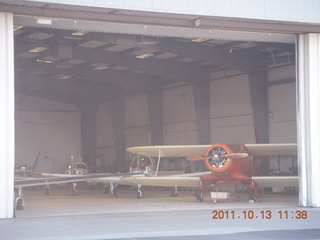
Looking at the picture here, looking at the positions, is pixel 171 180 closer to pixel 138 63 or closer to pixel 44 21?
pixel 44 21

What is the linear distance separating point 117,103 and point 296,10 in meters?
21.7

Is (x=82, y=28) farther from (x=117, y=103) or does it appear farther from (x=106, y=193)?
(x=117, y=103)

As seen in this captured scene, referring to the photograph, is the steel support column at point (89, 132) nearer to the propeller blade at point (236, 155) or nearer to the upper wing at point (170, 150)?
the upper wing at point (170, 150)

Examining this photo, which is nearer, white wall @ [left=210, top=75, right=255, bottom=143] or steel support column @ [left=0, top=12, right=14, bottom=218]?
steel support column @ [left=0, top=12, right=14, bottom=218]

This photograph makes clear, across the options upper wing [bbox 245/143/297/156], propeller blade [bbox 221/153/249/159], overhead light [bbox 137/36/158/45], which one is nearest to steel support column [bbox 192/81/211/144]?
overhead light [bbox 137/36/158/45]

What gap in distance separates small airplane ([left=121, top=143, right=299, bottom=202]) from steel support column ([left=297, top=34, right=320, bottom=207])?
2.26 metres

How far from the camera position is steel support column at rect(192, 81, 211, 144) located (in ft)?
89.6

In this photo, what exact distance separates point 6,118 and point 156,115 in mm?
19686

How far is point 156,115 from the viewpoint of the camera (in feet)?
101

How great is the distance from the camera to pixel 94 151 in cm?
3719

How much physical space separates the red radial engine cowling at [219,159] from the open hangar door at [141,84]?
3.34 meters

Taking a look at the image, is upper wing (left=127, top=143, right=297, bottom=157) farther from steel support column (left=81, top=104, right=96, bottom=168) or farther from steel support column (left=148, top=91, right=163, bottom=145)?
steel support column (left=81, top=104, right=96, bottom=168)

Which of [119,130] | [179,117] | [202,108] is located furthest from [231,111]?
[119,130]

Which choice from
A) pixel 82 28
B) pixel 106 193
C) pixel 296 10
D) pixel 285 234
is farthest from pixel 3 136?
pixel 106 193
